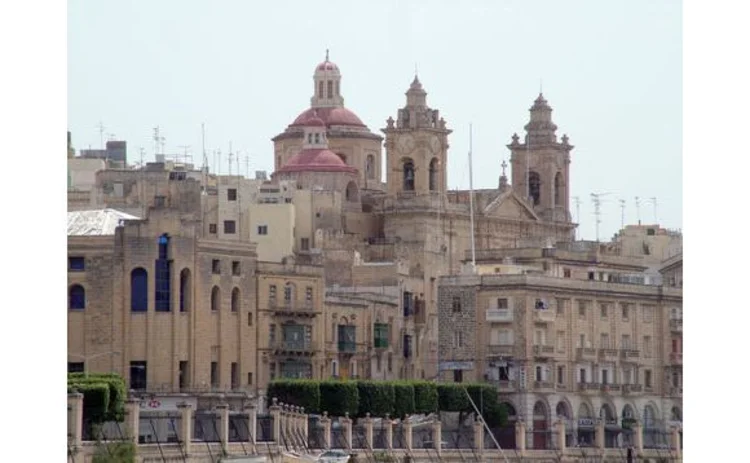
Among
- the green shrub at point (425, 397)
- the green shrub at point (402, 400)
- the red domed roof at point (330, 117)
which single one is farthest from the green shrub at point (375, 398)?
the red domed roof at point (330, 117)

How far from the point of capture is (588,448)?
221 ft

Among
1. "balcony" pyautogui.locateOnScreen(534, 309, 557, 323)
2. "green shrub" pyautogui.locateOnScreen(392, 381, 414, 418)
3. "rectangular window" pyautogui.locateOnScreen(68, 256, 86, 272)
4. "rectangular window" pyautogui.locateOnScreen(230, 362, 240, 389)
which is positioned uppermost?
"rectangular window" pyautogui.locateOnScreen(68, 256, 86, 272)

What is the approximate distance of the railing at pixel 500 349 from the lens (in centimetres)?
7131

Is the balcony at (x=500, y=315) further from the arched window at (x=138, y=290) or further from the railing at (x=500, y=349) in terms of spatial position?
the arched window at (x=138, y=290)

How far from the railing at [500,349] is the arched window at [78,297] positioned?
12.7m

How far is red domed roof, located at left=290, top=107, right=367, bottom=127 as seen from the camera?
299ft

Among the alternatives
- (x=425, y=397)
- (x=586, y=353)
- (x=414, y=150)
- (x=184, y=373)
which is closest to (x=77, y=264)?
(x=184, y=373)

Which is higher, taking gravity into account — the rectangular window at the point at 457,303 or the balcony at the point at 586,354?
the rectangular window at the point at 457,303

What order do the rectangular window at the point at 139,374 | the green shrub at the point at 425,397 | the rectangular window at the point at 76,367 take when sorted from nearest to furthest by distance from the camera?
the rectangular window at the point at 76,367, the rectangular window at the point at 139,374, the green shrub at the point at 425,397

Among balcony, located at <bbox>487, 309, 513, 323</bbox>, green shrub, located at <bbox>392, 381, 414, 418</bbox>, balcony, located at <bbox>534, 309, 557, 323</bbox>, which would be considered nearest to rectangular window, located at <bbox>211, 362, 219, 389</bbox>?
green shrub, located at <bbox>392, 381, 414, 418</bbox>

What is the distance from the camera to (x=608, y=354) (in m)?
74.6

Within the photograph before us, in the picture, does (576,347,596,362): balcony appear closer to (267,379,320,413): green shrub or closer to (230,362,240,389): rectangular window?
(230,362,240,389): rectangular window

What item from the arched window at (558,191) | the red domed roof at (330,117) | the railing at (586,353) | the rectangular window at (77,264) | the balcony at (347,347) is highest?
the red domed roof at (330,117)
